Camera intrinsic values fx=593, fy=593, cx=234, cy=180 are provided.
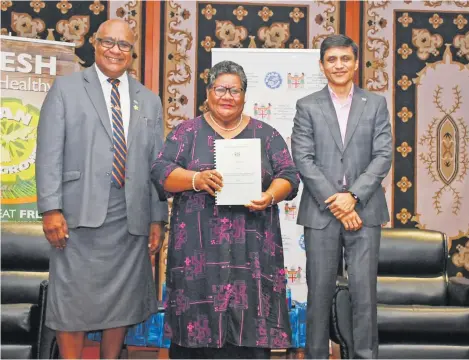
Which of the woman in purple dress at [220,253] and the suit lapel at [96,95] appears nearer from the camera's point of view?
the woman in purple dress at [220,253]

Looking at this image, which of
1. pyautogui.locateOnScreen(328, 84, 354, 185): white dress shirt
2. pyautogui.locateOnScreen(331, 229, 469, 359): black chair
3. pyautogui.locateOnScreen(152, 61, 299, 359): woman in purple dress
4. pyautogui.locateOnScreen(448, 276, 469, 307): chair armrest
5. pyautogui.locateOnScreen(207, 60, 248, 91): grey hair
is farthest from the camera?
pyautogui.locateOnScreen(448, 276, 469, 307): chair armrest

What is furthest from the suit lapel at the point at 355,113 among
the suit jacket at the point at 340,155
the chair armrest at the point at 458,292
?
the chair armrest at the point at 458,292

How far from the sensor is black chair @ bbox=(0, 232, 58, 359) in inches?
107

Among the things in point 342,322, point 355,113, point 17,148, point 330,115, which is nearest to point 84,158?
point 330,115

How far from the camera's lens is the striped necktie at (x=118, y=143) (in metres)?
2.58

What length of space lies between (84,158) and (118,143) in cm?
16

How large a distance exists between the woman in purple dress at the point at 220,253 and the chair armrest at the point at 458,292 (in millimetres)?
1313

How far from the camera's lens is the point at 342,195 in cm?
267

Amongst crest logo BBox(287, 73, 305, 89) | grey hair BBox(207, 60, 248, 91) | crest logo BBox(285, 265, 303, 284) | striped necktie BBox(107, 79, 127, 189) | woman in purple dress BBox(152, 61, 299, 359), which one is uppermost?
crest logo BBox(287, 73, 305, 89)

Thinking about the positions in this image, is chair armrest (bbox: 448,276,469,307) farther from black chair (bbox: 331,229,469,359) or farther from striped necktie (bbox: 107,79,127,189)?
striped necktie (bbox: 107,79,127,189)

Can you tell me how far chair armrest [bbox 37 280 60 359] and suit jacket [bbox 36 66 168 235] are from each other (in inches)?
16.8

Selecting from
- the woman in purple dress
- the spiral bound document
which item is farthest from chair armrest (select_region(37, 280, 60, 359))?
the spiral bound document

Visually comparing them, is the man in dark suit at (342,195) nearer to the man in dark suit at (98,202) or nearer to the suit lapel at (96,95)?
the man in dark suit at (98,202)

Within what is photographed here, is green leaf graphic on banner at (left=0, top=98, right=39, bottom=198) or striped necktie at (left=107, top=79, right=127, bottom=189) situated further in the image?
green leaf graphic on banner at (left=0, top=98, right=39, bottom=198)
